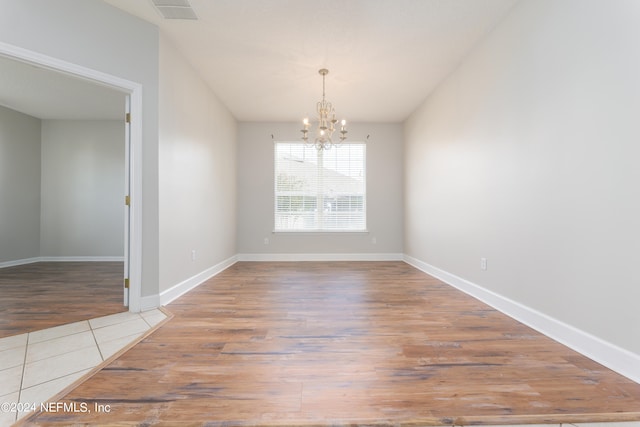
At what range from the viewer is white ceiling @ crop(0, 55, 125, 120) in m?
3.63

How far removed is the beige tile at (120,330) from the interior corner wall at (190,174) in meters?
0.51

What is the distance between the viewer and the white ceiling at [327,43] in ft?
8.27

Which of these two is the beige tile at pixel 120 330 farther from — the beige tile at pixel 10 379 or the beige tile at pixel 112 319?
the beige tile at pixel 10 379

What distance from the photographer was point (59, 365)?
169 centimetres

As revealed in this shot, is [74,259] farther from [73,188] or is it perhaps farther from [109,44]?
[109,44]

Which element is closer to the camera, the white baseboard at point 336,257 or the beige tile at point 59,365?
the beige tile at point 59,365

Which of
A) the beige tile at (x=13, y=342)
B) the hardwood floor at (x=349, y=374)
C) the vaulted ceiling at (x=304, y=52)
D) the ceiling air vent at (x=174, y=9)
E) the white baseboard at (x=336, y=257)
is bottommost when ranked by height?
the hardwood floor at (x=349, y=374)

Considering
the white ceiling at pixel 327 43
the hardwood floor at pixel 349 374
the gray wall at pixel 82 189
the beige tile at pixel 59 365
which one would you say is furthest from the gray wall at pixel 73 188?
the beige tile at pixel 59 365

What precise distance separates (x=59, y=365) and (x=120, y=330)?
52 cm

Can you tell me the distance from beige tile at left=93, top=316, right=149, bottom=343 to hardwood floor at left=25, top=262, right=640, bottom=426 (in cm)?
22

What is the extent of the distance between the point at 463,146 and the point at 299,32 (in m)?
2.30

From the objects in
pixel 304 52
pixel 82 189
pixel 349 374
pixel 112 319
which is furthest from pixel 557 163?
pixel 82 189

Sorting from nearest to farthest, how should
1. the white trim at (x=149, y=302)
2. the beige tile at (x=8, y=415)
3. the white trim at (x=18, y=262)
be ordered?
1. the beige tile at (x=8, y=415)
2. the white trim at (x=149, y=302)
3. the white trim at (x=18, y=262)

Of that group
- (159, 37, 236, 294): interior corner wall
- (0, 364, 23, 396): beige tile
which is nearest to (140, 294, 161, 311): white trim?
(159, 37, 236, 294): interior corner wall
